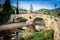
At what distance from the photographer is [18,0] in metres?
2.38

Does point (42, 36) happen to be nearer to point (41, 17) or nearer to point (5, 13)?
point (41, 17)

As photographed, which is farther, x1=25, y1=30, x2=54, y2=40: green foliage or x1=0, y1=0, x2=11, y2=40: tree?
x1=0, y1=0, x2=11, y2=40: tree

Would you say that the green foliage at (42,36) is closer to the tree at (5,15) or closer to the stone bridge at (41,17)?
the stone bridge at (41,17)

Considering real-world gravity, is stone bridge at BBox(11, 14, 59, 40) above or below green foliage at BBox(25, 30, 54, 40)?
above

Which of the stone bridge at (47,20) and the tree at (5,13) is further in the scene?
the tree at (5,13)

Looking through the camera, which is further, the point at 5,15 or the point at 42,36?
the point at 5,15

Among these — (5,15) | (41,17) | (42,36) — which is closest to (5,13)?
(5,15)

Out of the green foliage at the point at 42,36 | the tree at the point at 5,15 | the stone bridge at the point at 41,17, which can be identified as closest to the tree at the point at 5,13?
the tree at the point at 5,15

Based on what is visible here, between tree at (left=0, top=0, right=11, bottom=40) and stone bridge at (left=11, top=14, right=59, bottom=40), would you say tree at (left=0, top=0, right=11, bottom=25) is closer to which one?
tree at (left=0, top=0, right=11, bottom=40)

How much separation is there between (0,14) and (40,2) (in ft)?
2.02

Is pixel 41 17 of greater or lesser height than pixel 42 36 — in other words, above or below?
above

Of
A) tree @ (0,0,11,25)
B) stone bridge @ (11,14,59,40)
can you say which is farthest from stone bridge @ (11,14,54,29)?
tree @ (0,0,11,25)

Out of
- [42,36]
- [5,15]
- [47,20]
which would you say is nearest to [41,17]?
[47,20]

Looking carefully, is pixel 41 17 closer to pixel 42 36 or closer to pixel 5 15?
pixel 42 36
